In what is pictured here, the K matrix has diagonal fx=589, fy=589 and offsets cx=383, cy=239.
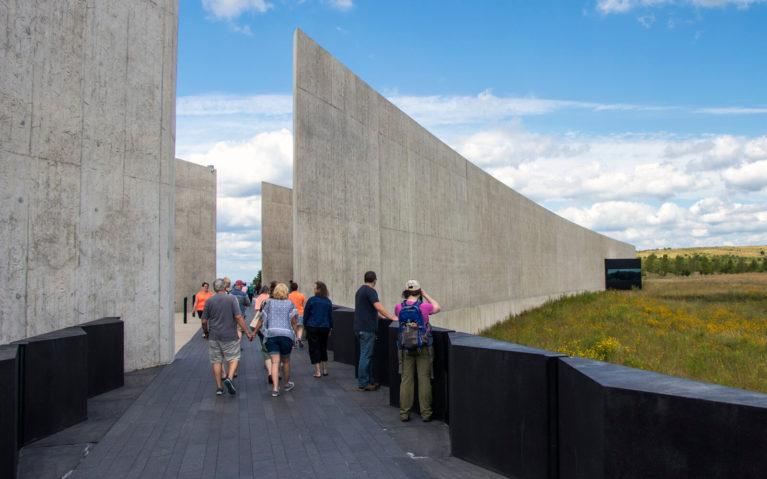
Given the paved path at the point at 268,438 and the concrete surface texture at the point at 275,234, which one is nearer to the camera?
the paved path at the point at 268,438

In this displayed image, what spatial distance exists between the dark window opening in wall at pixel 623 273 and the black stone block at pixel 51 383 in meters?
55.1

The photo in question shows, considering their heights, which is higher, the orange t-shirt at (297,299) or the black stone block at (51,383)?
the orange t-shirt at (297,299)

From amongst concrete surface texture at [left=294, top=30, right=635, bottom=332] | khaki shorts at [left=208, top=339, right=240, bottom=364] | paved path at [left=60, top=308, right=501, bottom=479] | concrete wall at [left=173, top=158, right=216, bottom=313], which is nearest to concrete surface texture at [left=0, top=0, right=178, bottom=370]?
paved path at [left=60, top=308, right=501, bottom=479]

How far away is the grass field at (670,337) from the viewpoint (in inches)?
544

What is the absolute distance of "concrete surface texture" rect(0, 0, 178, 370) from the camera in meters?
8.43

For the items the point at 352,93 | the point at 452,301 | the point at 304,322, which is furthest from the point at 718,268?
the point at 304,322

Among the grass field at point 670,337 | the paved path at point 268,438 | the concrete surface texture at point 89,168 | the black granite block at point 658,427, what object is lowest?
the grass field at point 670,337

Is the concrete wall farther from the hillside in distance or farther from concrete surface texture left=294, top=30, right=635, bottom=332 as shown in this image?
the hillside in distance

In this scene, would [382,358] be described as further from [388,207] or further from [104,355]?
[388,207]

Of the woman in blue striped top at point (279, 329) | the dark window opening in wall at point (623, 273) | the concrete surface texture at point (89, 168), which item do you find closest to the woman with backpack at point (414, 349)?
the woman in blue striped top at point (279, 329)

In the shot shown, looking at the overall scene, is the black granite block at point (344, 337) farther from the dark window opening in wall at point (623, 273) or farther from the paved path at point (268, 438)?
the dark window opening in wall at point (623, 273)

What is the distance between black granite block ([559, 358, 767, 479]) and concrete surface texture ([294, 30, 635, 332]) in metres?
10.6

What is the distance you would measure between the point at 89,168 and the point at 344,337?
18.0 feet

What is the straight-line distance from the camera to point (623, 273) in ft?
Result: 195
